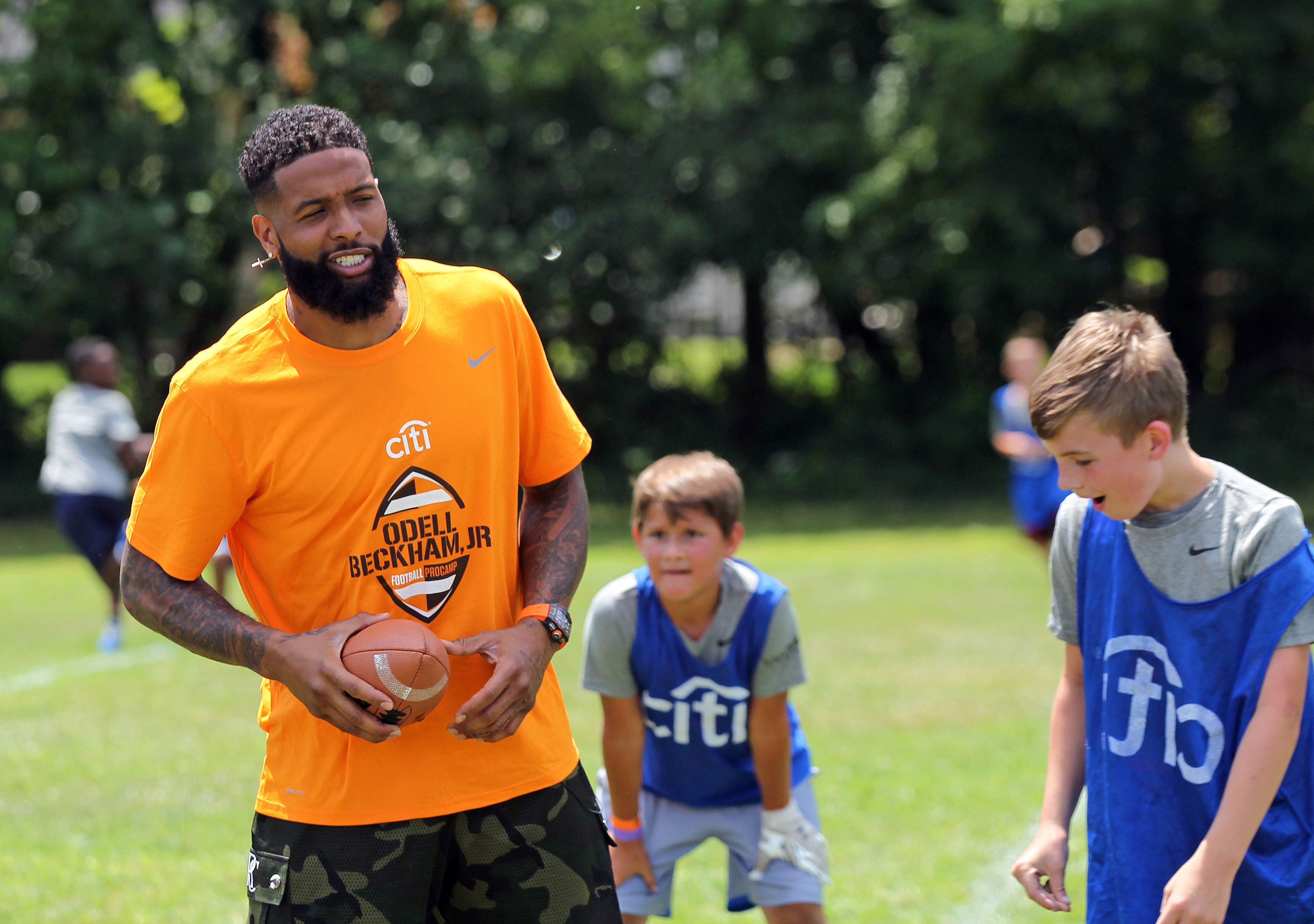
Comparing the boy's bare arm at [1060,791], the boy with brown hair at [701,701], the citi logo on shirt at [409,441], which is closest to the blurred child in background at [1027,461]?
the boy with brown hair at [701,701]

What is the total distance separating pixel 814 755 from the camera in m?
6.97

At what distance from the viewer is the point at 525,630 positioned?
278cm

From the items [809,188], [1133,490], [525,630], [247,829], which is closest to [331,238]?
[525,630]

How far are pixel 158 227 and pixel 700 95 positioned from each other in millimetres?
7581

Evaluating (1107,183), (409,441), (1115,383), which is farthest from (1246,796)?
(1107,183)

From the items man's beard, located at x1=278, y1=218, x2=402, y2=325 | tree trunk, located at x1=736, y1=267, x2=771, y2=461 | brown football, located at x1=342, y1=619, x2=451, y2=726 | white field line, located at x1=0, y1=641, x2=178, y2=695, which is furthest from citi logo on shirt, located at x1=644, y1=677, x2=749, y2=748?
tree trunk, located at x1=736, y1=267, x2=771, y2=461

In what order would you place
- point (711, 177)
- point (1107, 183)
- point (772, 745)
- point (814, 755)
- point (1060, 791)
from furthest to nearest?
point (711, 177), point (1107, 183), point (814, 755), point (772, 745), point (1060, 791)

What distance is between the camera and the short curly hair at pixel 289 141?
2.71m

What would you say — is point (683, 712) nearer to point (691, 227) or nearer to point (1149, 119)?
point (691, 227)

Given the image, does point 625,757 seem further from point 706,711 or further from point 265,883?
point 265,883

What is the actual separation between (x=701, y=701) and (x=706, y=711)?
1.3 inches

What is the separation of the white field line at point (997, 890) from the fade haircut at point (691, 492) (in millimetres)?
1729

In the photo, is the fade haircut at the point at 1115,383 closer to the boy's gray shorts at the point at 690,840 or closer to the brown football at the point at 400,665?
the brown football at the point at 400,665

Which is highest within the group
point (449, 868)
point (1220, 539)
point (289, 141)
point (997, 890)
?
point (289, 141)
